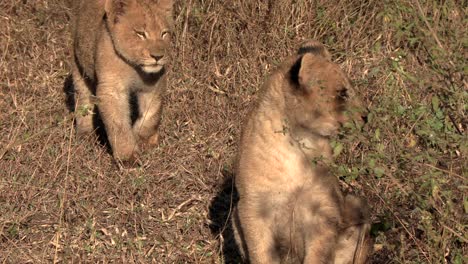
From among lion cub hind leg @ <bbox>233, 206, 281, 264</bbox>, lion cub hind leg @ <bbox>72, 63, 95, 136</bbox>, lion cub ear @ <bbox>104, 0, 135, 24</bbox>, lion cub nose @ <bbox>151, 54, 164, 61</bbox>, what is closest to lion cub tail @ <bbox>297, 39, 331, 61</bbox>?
lion cub hind leg @ <bbox>233, 206, 281, 264</bbox>

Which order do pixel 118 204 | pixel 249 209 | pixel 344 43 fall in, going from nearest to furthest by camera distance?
1. pixel 249 209
2. pixel 118 204
3. pixel 344 43

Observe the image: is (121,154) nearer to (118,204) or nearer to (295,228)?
(118,204)

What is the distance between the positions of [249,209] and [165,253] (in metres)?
1.13

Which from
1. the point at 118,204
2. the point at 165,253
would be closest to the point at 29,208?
the point at 118,204

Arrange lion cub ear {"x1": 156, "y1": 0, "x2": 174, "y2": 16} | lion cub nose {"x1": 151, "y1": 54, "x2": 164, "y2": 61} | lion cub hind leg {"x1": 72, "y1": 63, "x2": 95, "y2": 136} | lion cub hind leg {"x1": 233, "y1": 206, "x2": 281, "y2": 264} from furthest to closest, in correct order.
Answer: lion cub hind leg {"x1": 72, "y1": 63, "x2": 95, "y2": 136}, lion cub ear {"x1": 156, "y1": 0, "x2": 174, "y2": 16}, lion cub nose {"x1": 151, "y1": 54, "x2": 164, "y2": 61}, lion cub hind leg {"x1": 233, "y1": 206, "x2": 281, "y2": 264}

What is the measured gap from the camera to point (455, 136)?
4.68m

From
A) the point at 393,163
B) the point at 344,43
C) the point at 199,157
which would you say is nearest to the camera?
the point at 393,163

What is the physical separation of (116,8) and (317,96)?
9.76ft

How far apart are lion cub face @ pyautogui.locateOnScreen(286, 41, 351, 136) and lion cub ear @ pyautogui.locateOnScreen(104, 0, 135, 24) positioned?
9.06 feet

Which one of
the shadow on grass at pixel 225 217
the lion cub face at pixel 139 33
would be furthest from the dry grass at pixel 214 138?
the lion cub face at pixel 139 33

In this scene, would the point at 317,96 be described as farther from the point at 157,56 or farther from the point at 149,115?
the point at 149,115

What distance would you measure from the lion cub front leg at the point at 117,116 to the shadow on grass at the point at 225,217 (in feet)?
3.09

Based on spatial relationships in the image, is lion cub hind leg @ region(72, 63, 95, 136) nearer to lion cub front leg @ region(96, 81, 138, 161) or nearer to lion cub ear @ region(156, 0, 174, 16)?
lion cub front leg @ region(96, 81, 138, 161)

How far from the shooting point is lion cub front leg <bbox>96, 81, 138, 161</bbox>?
7793 millimetres
